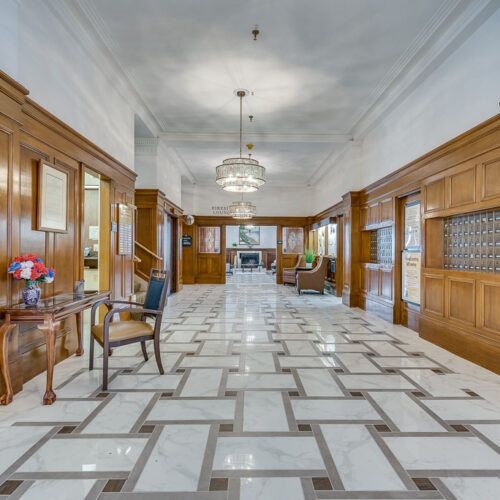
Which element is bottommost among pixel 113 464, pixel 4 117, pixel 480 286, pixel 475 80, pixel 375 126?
pixel 113 464

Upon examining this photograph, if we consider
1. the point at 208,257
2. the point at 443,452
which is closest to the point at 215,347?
the point at 443,452

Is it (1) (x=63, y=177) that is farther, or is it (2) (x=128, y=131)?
(2) (x=128, y=131)

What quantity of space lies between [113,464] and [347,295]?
6650 mm

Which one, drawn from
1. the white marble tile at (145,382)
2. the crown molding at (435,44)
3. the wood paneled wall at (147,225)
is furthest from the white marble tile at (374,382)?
the wood paneled wall at (147,225)

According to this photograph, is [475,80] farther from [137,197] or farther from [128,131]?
[137,197]

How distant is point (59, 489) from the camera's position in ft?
5.57

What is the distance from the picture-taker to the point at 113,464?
1889mm

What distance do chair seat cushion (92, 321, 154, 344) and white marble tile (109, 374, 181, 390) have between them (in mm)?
420

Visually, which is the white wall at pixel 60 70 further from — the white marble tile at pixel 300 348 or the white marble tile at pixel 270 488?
the white marble tile at pixel 300 348

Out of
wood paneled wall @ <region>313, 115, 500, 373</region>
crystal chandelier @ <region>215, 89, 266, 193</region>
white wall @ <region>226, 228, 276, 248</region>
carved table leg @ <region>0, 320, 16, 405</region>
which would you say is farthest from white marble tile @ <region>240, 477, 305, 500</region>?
white wall @ <region>226, 228, 276, 248</region>

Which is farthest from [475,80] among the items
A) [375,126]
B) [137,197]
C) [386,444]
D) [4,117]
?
[137,197]

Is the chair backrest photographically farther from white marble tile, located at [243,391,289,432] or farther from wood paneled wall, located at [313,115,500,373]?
wood paneled wall, located at [313,115,500,373]

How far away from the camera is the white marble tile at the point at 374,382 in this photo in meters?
3.00

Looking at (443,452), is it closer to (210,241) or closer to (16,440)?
(16,440)
